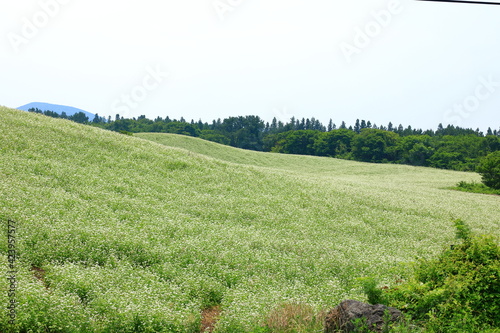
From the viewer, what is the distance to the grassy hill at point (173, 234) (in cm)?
1058

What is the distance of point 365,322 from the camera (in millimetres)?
8961

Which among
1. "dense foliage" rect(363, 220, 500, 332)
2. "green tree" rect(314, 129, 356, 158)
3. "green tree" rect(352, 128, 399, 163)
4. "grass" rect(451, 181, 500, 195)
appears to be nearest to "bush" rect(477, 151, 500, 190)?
"grass" rect(451, 181, 500, 195)

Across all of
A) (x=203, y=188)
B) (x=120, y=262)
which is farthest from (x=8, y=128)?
(x=120, y=262)

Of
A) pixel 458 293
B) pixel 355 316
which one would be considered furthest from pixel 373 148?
pixel 355 316

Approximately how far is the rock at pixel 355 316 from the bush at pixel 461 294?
0.94 meters

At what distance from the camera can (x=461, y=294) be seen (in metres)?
9.87

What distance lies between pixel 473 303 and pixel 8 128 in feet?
109

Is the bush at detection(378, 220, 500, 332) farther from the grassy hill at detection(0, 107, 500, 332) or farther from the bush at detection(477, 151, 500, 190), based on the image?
the bush at detection(477, 151, 500, 190)

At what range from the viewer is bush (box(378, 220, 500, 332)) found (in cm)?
912

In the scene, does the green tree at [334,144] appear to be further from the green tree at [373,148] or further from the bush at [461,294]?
the bush at [461,294]

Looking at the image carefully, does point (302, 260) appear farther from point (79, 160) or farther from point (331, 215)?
point (79, 160)

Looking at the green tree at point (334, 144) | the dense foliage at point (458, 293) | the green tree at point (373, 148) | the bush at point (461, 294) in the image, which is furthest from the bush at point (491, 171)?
the green tree at point (334, 144)

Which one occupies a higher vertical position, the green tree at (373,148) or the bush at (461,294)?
the green tree at (373,148)

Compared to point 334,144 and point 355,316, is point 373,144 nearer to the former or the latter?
point 334,144
